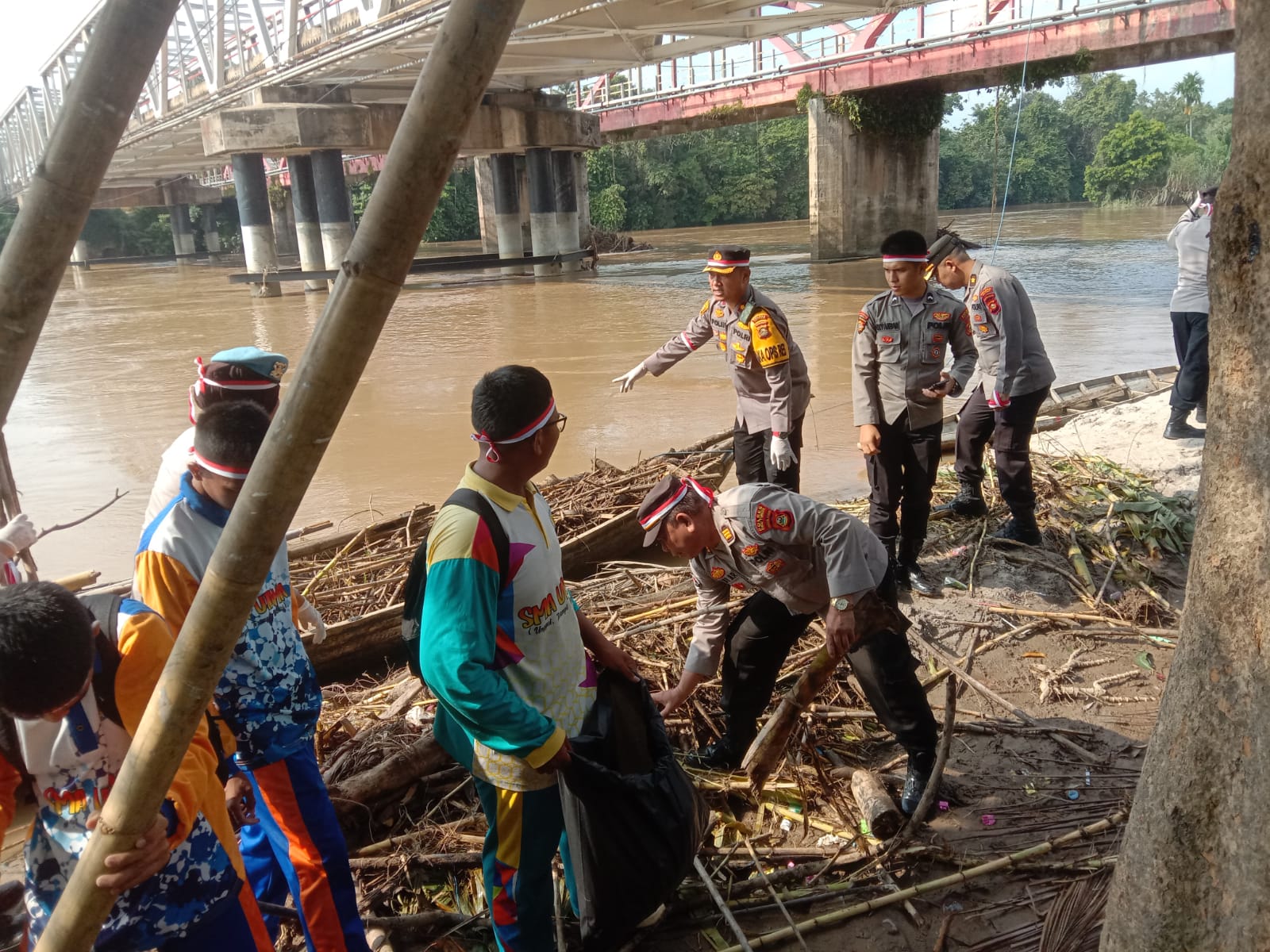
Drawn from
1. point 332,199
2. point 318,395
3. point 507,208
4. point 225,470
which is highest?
point 332,199

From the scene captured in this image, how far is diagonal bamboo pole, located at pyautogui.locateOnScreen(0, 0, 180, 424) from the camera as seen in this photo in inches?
47.3

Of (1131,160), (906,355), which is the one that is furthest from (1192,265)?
(1131,160)

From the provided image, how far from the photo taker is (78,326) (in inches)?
930

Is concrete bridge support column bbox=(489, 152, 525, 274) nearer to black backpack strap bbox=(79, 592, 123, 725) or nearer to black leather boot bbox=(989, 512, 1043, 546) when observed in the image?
black leather boot bbox=(989, 512, 1043, 546)

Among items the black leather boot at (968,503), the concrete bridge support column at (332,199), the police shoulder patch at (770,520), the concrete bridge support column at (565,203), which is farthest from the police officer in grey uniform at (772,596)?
the concrete bridge support column at (565,203)

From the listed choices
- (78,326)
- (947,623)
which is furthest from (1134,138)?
(947,623)

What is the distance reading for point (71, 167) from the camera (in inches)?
49.3

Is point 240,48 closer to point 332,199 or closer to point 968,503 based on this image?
point 332,199

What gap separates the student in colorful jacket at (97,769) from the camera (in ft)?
5.97

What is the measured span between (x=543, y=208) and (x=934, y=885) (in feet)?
91.8

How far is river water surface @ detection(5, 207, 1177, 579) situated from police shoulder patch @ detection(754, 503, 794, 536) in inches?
202

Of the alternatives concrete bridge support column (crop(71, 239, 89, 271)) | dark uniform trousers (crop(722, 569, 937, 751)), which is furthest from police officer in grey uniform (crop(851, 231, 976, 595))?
concrete bridge support column (crop(71, 239, 89, 271))

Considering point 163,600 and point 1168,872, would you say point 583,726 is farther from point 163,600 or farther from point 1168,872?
point 1168,872

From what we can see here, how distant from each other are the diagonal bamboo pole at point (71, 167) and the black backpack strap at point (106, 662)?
2.81ft
